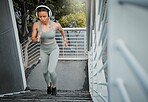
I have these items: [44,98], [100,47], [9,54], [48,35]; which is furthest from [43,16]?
[100,47]

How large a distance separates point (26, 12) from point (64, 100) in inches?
205

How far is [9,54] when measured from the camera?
503 centimetres

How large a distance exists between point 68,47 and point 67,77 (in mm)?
1226

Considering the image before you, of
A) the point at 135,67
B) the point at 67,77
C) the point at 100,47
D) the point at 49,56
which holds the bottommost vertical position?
the point at 67,77

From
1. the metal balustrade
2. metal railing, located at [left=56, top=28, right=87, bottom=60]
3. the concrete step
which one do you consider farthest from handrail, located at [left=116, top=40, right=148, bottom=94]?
metal railing, located at [left=56, top=28, right=87, bottom=60]

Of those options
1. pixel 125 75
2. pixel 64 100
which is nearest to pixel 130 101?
pixel 125 75

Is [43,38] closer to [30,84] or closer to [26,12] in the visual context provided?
[30,84]

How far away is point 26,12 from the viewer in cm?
853

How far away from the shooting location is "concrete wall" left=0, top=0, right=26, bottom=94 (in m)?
4.59

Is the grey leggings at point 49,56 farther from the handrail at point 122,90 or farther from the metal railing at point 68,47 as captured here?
the metal railing at point 68,47

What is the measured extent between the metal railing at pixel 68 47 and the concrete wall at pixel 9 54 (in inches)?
96.4

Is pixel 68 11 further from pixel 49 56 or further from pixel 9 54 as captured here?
pixel 49 56

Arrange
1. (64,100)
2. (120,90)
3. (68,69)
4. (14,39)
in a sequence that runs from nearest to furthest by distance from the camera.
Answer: (120,90) → (64,100) → (14,39) → (68,69)

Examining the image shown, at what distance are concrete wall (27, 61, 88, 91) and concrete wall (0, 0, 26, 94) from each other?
1.63 m
